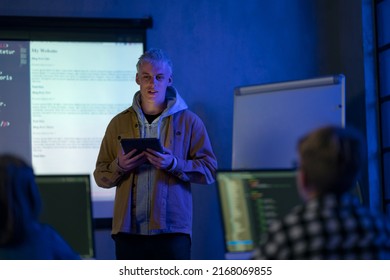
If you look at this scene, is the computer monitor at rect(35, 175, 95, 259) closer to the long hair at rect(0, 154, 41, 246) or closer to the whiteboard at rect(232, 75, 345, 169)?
the long hair at rect(0, 154, 41, 246)

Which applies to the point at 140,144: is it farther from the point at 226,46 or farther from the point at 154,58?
the point at 226,46

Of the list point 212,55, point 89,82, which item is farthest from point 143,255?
point 212,55

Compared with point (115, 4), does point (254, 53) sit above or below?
below

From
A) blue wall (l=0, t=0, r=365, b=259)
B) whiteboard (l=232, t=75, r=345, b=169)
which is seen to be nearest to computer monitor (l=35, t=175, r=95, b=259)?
whiteboard (l=232, t=75, r=345, b=169)

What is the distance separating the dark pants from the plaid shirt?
1526 mm

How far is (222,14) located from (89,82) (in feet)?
3.42

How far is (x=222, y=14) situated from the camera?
5.15m

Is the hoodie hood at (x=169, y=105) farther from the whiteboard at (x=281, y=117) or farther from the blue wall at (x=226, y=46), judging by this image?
the blue wall at (x=226, y=46)

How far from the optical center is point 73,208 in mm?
2553

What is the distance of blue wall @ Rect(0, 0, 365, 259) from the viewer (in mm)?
4965

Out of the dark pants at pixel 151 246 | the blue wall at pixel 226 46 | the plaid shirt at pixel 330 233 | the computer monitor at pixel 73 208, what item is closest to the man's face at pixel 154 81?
the dark pants at pixel 151 246

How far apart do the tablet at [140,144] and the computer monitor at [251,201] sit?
0.85m

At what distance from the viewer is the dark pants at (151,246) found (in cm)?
345

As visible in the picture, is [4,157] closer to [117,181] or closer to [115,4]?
[117,181]
